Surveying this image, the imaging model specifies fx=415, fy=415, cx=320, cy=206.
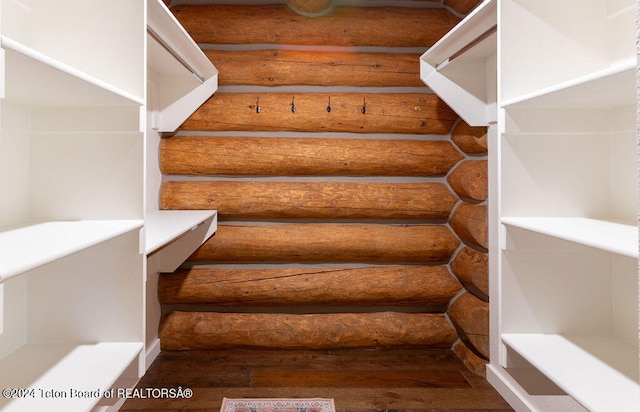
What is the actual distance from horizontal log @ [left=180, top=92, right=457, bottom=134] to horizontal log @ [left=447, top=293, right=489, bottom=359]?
1.22 metres

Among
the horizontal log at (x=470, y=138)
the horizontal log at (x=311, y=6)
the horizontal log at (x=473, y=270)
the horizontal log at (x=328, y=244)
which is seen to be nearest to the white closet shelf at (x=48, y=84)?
the horizontal log at (x=328, y=244)

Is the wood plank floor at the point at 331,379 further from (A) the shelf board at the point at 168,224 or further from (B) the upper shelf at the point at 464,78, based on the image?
(B) the upper shelf at the point at 464,78

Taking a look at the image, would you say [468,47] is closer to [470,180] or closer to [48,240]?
[470,180]

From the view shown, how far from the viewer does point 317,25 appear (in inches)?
120

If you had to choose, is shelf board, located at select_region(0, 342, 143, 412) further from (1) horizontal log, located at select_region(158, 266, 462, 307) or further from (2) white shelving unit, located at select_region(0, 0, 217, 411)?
(1) horizontal log, located at select_region(158, 266, 462, 307)

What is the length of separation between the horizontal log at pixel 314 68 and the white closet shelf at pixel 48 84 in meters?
1.58

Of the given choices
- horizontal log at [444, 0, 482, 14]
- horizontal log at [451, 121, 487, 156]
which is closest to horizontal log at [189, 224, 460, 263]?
horizontal log at [451, 121, 487, 156]

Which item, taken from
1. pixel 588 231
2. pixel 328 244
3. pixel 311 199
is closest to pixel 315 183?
pixel 311 199

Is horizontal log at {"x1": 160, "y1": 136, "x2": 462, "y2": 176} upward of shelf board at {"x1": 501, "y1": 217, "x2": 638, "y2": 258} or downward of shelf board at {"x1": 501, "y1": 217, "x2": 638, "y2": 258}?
upward

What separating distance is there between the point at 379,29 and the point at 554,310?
7.38 ft

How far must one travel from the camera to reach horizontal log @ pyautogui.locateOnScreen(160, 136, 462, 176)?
297 centimetres

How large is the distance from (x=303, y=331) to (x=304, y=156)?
1255 millimetres

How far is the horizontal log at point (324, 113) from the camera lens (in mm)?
2984

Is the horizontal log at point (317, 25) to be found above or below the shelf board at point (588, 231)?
above
